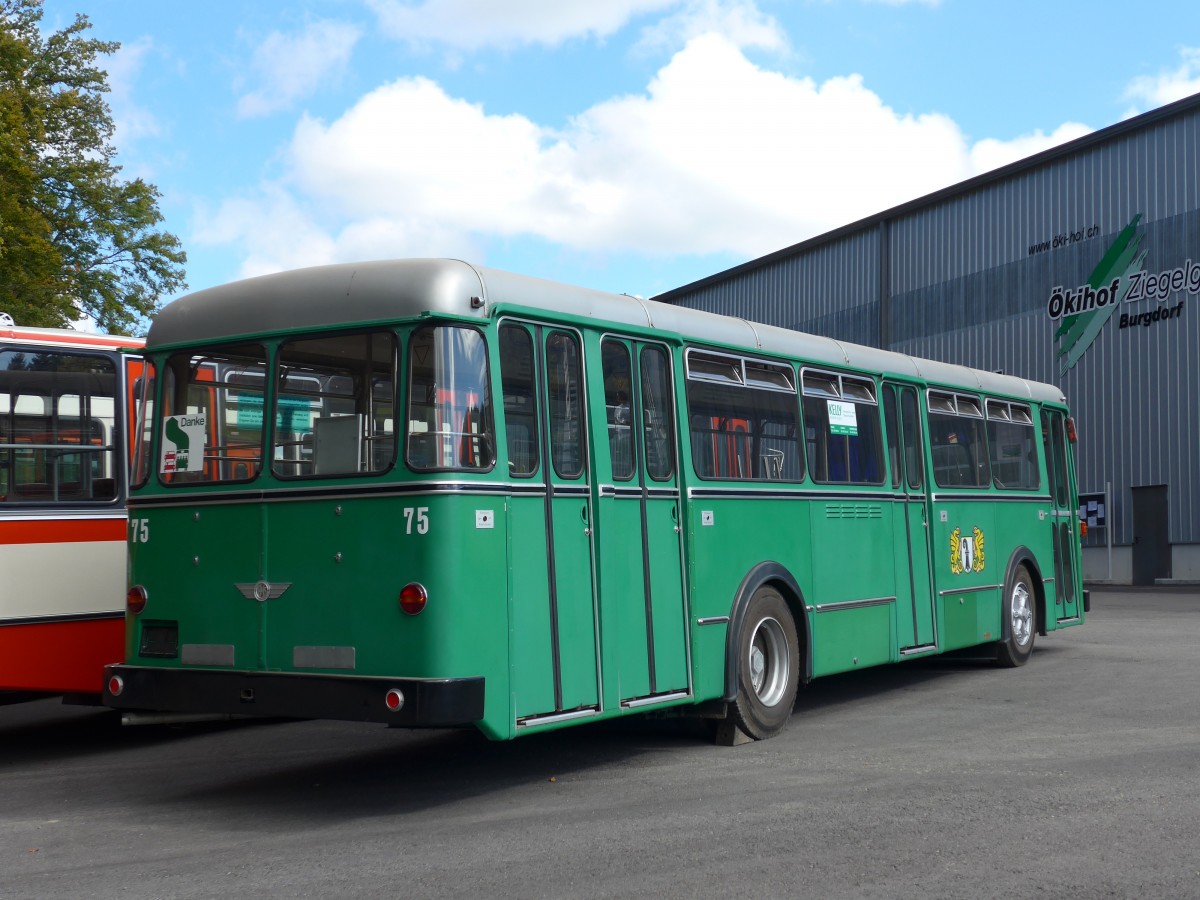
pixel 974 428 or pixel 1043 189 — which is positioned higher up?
pixel 1043 189

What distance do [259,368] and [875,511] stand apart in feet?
18.5

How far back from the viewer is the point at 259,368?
26.4 feet

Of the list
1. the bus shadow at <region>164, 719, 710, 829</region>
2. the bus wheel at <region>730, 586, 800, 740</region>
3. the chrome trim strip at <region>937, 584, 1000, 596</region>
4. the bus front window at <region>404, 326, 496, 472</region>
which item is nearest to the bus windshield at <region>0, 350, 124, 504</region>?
the bus shadow at <region>164, 719, 710, 829</region>

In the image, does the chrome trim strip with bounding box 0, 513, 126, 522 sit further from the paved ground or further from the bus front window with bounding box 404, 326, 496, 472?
the bus front window with bounding box 404, 326, 496, 472

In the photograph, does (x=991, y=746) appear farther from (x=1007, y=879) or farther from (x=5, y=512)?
(x=5, y=512)

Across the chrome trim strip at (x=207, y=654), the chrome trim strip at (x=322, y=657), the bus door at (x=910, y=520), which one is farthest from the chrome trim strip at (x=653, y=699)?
the bus door at (x=910, y=520)

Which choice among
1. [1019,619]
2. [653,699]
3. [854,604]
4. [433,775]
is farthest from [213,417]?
[1019,619]

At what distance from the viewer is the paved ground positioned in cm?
602

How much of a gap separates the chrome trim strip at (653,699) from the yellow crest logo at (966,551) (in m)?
4.84

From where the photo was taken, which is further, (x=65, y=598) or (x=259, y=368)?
(x=65, y=598)

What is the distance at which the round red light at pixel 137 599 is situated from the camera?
324 inches

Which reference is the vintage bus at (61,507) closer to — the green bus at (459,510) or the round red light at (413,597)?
the green bus at (459,510)

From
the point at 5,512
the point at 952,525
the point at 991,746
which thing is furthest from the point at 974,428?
the point at 5,512

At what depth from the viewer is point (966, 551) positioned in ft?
43.0
